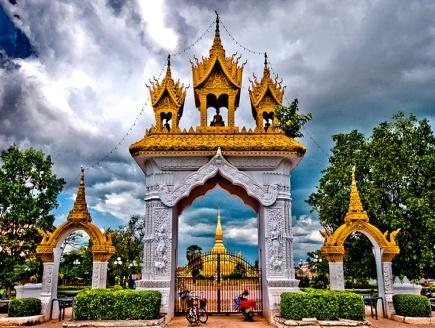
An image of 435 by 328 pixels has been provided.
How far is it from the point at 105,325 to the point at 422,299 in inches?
382

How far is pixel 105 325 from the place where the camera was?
10.4 m

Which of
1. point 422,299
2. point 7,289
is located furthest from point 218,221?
point 422,299

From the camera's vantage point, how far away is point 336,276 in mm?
12398

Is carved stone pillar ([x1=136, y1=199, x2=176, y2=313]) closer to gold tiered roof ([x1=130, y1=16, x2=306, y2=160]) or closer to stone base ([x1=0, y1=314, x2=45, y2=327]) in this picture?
gold tiered roof ([x1=130, y1=16, x2=306, y2=160])

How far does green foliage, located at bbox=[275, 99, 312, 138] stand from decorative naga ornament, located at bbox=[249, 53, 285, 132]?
0.23m

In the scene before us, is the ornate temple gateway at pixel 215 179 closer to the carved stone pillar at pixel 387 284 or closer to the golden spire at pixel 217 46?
the golden spire at pixel 217 46

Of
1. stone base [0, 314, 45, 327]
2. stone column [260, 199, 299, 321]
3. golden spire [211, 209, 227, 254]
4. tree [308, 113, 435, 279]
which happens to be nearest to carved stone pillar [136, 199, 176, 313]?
stone column [260, 199, 299, 321]

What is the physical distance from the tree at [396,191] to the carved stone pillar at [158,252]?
8.89 metres

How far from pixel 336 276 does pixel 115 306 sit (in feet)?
21.0

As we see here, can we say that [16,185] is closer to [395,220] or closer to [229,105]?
[229,105]

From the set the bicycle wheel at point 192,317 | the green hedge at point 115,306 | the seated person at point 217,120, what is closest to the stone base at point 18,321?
the green hedge at point 115,306

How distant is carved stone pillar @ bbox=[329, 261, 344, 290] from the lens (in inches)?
484

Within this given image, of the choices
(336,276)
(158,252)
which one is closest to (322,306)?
(336,276)

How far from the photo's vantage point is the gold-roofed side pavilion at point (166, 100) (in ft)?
45.1
